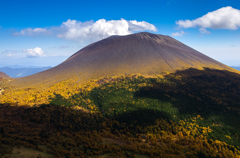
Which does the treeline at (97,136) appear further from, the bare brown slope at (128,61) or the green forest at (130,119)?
the bare brown slope at (128,61)

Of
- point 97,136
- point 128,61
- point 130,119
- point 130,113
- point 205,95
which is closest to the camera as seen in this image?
point 97,136

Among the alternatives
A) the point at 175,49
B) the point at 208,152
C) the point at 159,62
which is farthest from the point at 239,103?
the point at 175,49

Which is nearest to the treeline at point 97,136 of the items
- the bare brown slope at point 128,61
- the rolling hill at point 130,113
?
the rolling hill at point 130,113

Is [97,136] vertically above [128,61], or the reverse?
[128,61]

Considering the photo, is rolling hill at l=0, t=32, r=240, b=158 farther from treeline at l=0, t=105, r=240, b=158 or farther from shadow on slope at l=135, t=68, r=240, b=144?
shadow on slope at l=135, t=68, r=240, b=144

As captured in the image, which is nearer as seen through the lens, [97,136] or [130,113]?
[97,136]

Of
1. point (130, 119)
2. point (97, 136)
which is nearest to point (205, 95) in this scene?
point (130, 119)

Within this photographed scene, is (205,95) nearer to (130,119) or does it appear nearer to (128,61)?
(130,119)

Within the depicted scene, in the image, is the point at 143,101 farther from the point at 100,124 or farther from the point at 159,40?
the point at 159,40

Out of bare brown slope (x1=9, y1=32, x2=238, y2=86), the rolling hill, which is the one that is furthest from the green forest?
bare brown slope (x1=9, y1=32, x2=238, y2=86)
